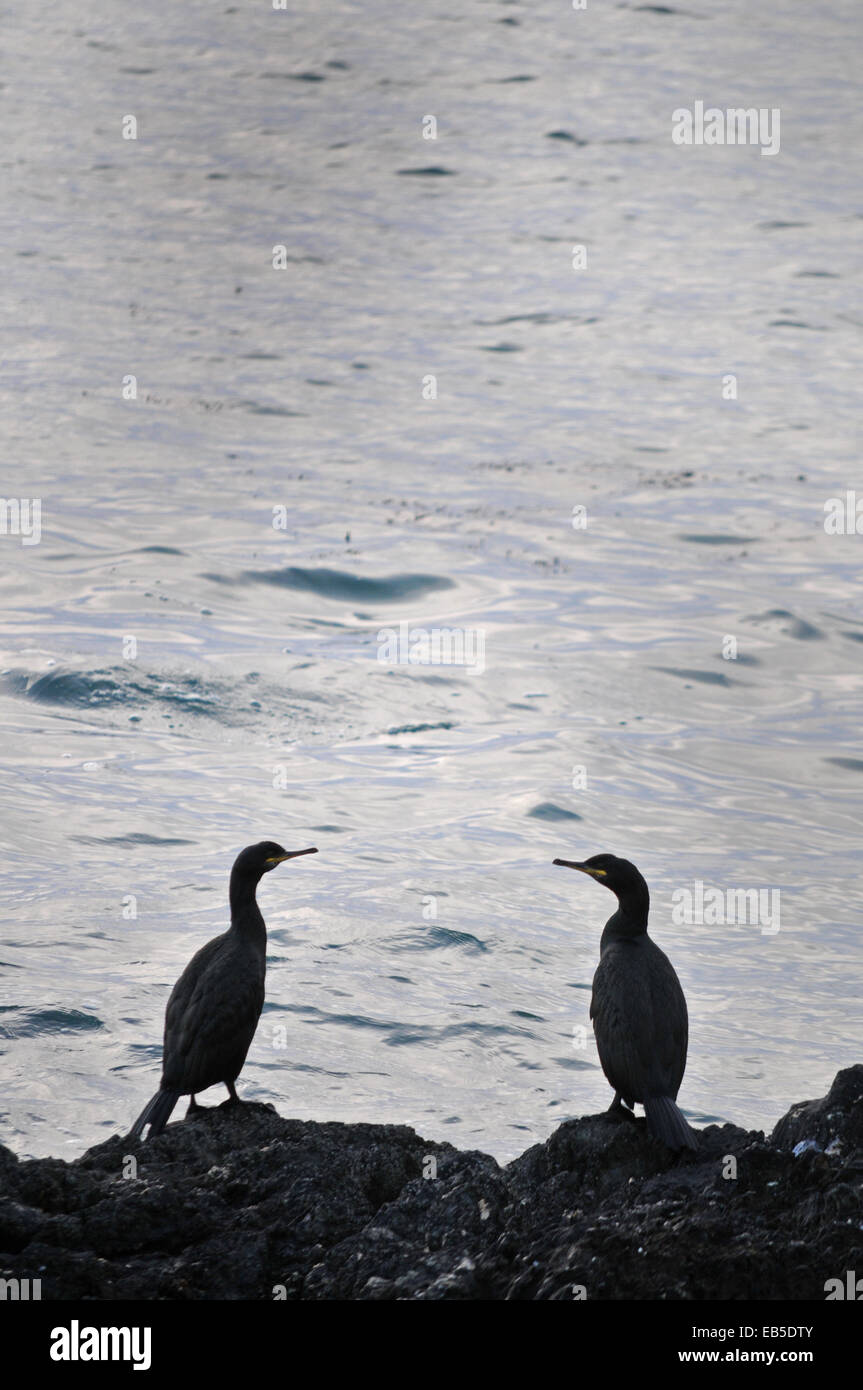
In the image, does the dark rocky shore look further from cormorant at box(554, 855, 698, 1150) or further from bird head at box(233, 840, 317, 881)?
bird head at box(233, 840, 317, 881)

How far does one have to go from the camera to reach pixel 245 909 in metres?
7.75

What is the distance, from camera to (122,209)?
118 ft

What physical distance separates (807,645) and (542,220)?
18379 mm

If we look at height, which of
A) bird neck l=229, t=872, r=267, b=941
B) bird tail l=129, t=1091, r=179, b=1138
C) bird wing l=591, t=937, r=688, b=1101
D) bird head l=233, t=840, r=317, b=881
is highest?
bird head l=233, t=840, r=317, b=881

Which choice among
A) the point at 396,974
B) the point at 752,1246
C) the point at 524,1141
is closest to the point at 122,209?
the point at 396,974

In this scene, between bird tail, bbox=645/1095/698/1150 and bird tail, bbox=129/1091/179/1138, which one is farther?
bird tail, bbox=129/1091/179/1138

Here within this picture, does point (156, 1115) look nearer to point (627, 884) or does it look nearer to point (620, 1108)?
point (620, 1108)

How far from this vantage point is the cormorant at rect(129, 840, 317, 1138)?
23.8 ft

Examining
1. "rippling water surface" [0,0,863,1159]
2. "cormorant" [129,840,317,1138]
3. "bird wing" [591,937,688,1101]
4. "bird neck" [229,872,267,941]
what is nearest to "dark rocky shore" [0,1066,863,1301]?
"bird wing" [591,937,688,1101]

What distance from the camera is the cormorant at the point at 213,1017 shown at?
7.26 meters

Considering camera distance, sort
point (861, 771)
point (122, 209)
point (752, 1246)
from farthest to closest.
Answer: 1. point (122, 209)
2. point (861, 771)
3. point (752, 1246)

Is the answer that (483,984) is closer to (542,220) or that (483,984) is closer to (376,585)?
(376,585)

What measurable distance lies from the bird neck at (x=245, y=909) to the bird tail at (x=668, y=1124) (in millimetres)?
2072

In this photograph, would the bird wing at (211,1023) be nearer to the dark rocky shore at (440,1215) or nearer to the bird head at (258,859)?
the bird head at (258,859)
